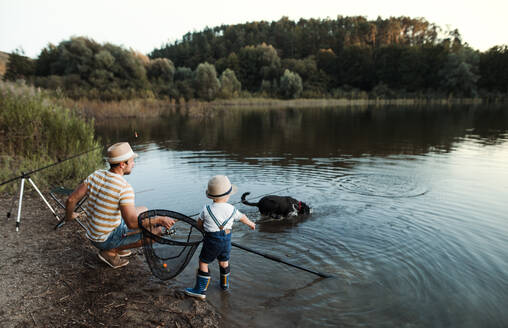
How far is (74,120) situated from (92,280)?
7614 mm

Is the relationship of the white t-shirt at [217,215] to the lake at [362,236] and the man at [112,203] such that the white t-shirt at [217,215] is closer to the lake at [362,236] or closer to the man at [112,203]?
the man at [112,203]

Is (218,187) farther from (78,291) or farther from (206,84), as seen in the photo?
(206,84)

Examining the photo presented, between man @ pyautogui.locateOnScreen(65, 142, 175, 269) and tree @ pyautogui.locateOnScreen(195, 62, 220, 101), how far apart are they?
5127 cm

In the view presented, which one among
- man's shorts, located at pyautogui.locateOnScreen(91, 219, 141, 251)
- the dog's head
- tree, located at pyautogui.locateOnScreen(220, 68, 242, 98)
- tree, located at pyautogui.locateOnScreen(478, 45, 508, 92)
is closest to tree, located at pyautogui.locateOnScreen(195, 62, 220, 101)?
tree, located at pyautogui.locateOnScreen(220, 68, 242, 98)

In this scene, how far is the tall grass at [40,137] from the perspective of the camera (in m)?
8.35

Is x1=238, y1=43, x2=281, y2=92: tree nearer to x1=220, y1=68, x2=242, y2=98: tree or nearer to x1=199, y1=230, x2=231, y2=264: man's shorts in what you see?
x1=220, y1=68, x2=242, y2=98: tree

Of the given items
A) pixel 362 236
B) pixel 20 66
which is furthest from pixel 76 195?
pixel 20 66

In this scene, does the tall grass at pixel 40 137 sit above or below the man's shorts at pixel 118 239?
above

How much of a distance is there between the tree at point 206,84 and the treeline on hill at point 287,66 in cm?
17

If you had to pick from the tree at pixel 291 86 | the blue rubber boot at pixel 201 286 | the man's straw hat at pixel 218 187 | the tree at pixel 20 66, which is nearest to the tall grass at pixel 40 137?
the blue rubber boot at pixel 201 286

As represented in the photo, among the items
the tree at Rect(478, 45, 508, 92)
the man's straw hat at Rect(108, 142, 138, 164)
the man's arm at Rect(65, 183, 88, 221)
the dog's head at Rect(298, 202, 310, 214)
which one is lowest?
the dog's head at Rect(298, 202, 310, 214)

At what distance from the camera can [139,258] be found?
4.82m

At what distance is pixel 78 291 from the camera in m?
3.66

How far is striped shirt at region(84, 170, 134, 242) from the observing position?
12.0 feet
